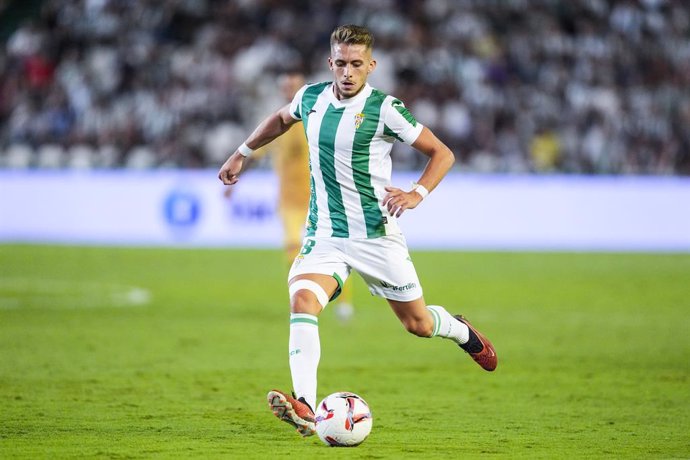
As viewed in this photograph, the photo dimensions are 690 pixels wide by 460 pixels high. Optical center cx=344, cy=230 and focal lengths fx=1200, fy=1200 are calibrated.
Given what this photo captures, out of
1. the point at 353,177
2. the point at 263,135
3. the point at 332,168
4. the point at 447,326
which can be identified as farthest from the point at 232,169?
the point at 447,326

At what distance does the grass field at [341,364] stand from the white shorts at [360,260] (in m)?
0.94

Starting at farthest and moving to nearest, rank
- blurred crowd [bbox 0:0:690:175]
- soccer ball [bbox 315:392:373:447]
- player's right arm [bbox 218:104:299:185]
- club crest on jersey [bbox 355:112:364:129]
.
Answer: blurred crowd [bbox 0:0:690:175] → player's right arm [bbox 218:104:299:185] → club crest on jersey [bbox 355:112:364:129] → soccer ball [bbox 315:392:373:447]

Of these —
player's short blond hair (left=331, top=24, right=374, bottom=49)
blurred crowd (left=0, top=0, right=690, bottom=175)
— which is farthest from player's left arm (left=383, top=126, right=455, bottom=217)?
blurred crowd (left=0, top=0, right=690, bottom=175)

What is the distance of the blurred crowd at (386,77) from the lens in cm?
2292

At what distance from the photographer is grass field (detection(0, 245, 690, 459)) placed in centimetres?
702

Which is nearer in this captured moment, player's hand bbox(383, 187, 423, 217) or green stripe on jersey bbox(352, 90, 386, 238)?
player's hand bbox(383, 187, 423, 217)

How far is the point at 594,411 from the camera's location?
8242 millimetres

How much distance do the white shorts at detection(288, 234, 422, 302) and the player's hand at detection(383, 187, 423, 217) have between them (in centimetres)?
49

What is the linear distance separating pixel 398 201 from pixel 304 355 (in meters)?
1.03

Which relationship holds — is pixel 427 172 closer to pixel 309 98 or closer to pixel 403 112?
pixel 403 112

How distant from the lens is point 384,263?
24.1 ft

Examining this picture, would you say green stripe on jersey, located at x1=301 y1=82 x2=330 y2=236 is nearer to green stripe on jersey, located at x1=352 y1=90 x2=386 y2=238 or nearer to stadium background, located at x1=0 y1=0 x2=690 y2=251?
green stripe on jersey, located at x1=352 y1=90 x2=386 y2=238

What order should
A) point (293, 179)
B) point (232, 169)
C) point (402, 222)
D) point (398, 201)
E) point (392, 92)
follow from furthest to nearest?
point (392, 92) → point (402, 222) → point (293, 179) → point (232, 169) → point (398, 201)

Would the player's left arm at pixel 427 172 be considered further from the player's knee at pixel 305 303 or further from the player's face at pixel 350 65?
the player's knee at pixel 305 303
